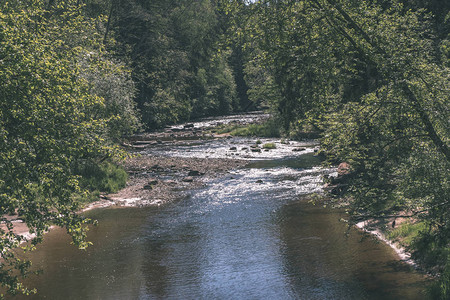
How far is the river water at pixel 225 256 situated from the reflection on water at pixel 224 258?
3 cm

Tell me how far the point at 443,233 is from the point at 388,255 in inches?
131

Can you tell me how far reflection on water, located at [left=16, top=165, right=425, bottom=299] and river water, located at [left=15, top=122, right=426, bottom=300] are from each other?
0.03m

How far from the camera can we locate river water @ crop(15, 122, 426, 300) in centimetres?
1398

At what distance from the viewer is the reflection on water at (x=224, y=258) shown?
1396 cm

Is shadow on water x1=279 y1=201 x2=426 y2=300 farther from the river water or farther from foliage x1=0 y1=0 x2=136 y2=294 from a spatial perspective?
foliage x1=0 y1=0 x2=136 y2=294

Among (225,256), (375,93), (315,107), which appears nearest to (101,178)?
(225,256)

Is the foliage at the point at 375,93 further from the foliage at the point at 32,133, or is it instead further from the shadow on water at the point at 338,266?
the foliage at the point at 32,133

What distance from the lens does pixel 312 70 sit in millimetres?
14156

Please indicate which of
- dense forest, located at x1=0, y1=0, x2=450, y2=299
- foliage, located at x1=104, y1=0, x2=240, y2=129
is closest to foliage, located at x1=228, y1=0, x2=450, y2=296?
dense forest, located at x1=0, y1=0, x2=450, y2=299

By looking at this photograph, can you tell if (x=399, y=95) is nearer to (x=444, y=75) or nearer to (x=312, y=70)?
(x=444, y=75)

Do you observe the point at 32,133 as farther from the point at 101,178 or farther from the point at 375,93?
the point at 101,178

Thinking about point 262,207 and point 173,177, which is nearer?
point 262,207

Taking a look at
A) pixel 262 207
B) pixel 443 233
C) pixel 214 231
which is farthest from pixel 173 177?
pixel 443 233

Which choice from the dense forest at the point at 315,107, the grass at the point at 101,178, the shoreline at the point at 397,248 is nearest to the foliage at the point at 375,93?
the dense forest at the point at 315,107
